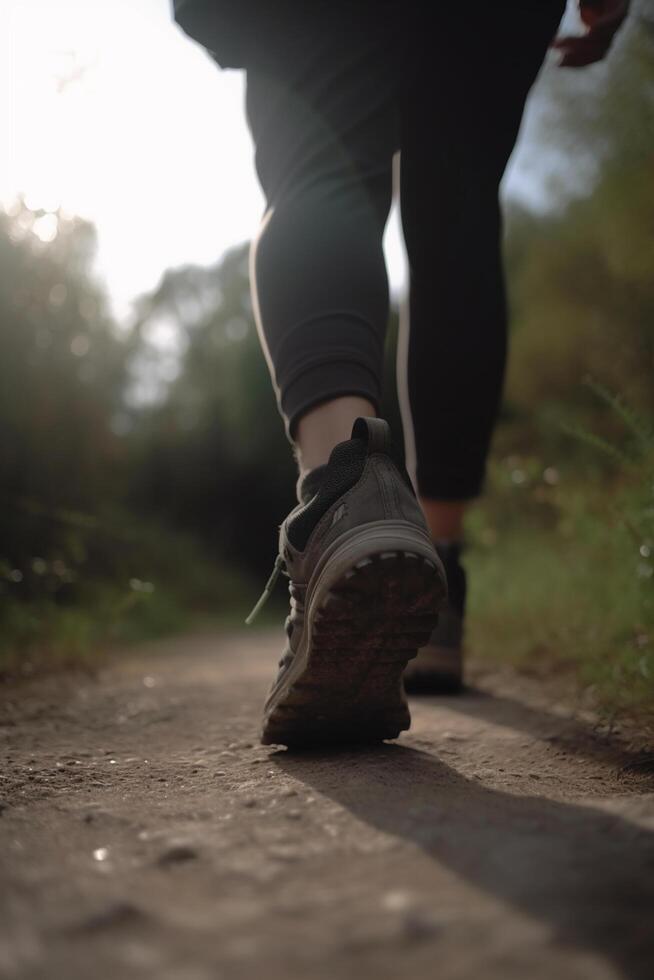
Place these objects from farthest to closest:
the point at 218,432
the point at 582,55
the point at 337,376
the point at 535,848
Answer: the point at 218,432 < the point at 582,55 < the point at 337,376 < the point at 535,848

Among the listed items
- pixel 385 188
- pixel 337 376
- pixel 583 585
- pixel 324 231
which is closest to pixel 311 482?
pixel 337 376

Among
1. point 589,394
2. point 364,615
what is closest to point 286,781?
point 364,615

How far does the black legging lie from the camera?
1104 mm

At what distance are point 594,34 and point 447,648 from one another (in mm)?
1150

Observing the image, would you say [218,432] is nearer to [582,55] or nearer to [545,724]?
[582,55]

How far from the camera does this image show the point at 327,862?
62 cm

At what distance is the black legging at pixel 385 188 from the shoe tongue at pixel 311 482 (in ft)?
0.28

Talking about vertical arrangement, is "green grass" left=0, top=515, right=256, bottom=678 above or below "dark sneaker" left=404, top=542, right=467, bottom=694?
above

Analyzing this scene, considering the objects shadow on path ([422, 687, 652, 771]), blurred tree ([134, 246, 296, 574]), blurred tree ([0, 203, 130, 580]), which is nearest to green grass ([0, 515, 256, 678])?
blurred tree ([0, 203, 130, 580])

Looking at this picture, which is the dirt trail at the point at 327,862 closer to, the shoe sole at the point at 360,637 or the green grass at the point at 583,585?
the shoe sole at the point at 360,637

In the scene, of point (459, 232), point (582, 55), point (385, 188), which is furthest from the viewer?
point (582, 55)

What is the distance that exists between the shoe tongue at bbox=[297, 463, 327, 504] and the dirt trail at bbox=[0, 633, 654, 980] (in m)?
0.34

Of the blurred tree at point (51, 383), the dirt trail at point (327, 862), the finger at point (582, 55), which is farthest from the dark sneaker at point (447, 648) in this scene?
the blurred tree at point (51, 383)

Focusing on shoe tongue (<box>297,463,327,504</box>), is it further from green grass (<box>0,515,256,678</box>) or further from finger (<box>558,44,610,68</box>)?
finger (<box>558,44,610,68</box>)
